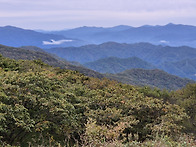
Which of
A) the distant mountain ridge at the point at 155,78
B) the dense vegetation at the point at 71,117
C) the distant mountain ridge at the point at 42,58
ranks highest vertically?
the dense vegetation at the point at 71,117

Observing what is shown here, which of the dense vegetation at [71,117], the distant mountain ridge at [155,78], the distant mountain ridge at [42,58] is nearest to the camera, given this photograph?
the dense vegetation at [71,117]

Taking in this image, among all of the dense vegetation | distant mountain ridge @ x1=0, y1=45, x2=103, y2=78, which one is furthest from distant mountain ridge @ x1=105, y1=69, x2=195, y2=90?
the dense vegetation

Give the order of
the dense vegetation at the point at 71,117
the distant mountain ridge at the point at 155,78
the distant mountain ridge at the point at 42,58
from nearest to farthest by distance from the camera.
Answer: the dense vegetation at the point at 71,117 → the distant mountain ridge at the point at 42,58 → the distant mountain ridge at the point at 155,78

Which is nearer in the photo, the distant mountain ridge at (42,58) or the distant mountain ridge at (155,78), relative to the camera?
the distant mountain ridge at (42,58)

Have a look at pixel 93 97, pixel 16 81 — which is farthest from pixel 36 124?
pixel 93 97

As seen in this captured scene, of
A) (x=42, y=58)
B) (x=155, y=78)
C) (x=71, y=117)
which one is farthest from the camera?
(x=155, y=78)

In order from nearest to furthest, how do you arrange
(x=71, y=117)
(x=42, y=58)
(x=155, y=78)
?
(x=71, y=117) → (x=42, y=58) → (x=155, y=78)

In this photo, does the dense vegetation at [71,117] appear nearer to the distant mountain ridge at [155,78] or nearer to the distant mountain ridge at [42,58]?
the distant mountain ridge at [42,58]

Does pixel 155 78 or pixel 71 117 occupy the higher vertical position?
pixel 71 117

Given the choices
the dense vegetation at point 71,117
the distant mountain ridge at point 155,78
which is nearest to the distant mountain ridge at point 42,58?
the distant mountain ridge at point 155,78

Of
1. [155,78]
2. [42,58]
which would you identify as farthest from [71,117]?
[155,78]

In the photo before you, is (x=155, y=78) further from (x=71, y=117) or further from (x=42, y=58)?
(x=71, y=117)

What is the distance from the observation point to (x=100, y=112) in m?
11.2

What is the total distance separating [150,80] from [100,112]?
170754 millimetres
